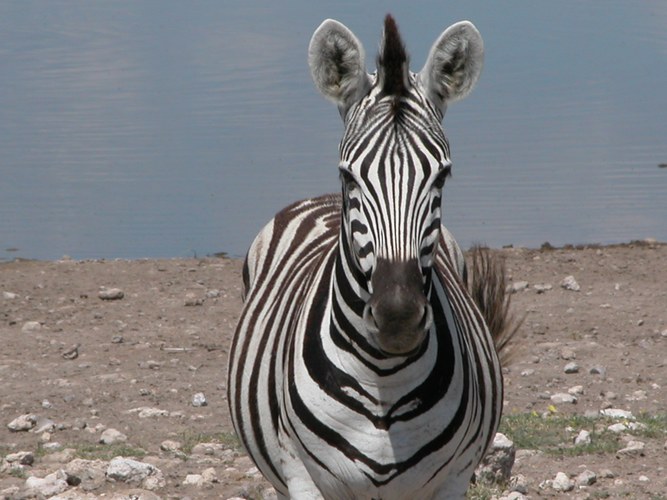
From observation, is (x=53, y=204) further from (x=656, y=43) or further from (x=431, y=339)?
(x=656, y=43)

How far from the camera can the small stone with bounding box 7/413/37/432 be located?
6.53 meters

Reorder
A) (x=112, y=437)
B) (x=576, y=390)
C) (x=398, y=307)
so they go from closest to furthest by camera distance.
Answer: (x=398, y=307) < (x=112, y=437) < (x=576, y=390)

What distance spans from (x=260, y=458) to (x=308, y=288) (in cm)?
55

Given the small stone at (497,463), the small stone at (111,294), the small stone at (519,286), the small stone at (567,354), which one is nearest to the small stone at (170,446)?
the small stone at (497,463)

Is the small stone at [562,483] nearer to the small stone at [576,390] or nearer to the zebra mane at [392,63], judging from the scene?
the small stone at [576,390]

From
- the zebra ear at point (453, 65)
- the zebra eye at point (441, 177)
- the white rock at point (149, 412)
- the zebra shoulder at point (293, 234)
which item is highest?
the zebra ear at point (453, 65)

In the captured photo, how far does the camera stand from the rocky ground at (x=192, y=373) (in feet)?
17.6

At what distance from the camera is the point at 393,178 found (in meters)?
3.07

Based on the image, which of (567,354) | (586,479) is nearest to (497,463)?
(586,479)

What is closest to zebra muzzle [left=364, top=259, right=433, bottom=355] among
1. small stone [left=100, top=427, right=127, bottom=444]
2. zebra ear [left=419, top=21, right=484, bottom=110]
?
zebra ear [left=419, top=21, right=484, bottom=110]

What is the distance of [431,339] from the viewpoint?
11.0 ft

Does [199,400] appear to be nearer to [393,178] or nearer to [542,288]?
[542,288]

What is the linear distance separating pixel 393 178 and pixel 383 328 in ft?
1.18

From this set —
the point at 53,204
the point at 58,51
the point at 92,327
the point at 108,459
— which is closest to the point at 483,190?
the point at 53,204
